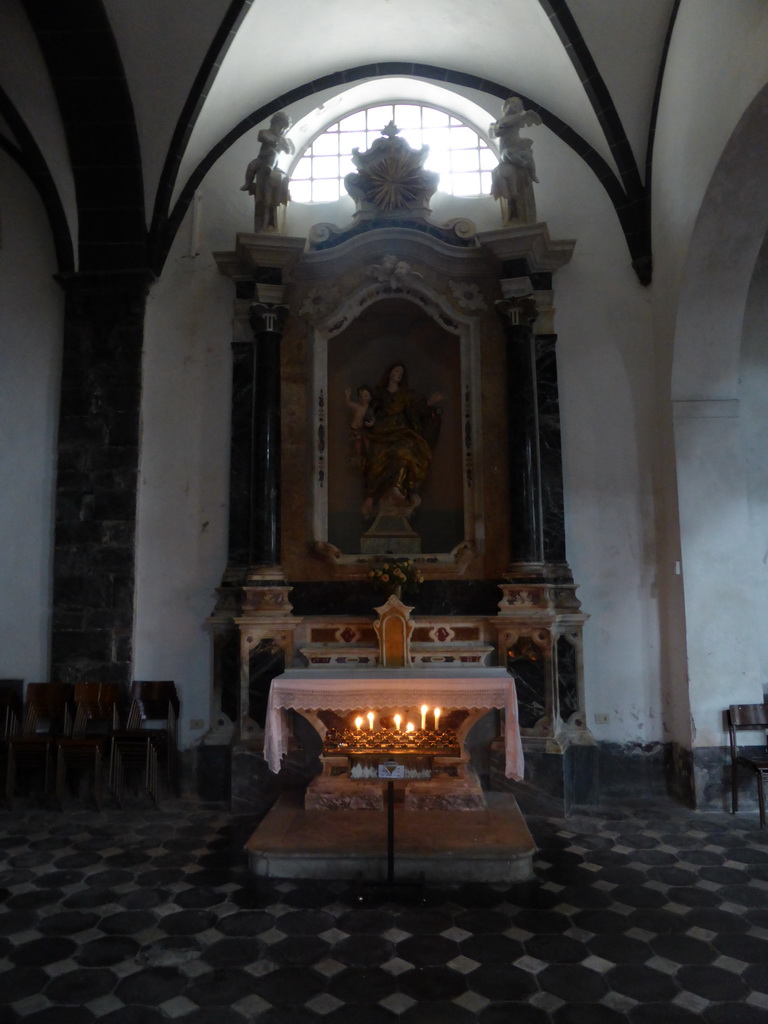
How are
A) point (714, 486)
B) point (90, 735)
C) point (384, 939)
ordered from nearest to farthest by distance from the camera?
point (384, 939) → point (714, 486) → point (90, 735)

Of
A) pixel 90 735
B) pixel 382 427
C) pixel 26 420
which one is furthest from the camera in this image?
pixel 26 420

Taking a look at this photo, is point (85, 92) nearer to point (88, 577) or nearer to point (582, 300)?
point (88, 577)

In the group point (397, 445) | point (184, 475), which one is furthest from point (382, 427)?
point (184, 475)

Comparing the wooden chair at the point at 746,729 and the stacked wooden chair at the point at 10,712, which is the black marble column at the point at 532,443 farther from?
the stacked wooden chair at the point at 10,712

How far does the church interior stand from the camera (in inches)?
247

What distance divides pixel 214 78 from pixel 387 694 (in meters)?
5.66

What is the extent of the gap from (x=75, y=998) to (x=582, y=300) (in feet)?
21.2

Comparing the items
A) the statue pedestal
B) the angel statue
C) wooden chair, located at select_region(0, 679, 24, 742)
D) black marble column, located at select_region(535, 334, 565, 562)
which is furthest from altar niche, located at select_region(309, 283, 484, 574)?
wooden chair, located at select_region(0, 679, 24, 742)

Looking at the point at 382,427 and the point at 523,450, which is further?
the point at 382,427

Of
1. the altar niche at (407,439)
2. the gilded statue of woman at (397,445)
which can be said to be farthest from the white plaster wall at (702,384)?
the gilded statue of woman at (397,445)

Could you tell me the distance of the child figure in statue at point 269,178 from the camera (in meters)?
7.14

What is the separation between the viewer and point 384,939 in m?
3.87

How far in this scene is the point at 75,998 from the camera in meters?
3.34

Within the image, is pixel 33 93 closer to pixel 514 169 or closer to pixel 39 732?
pixel 514 169
